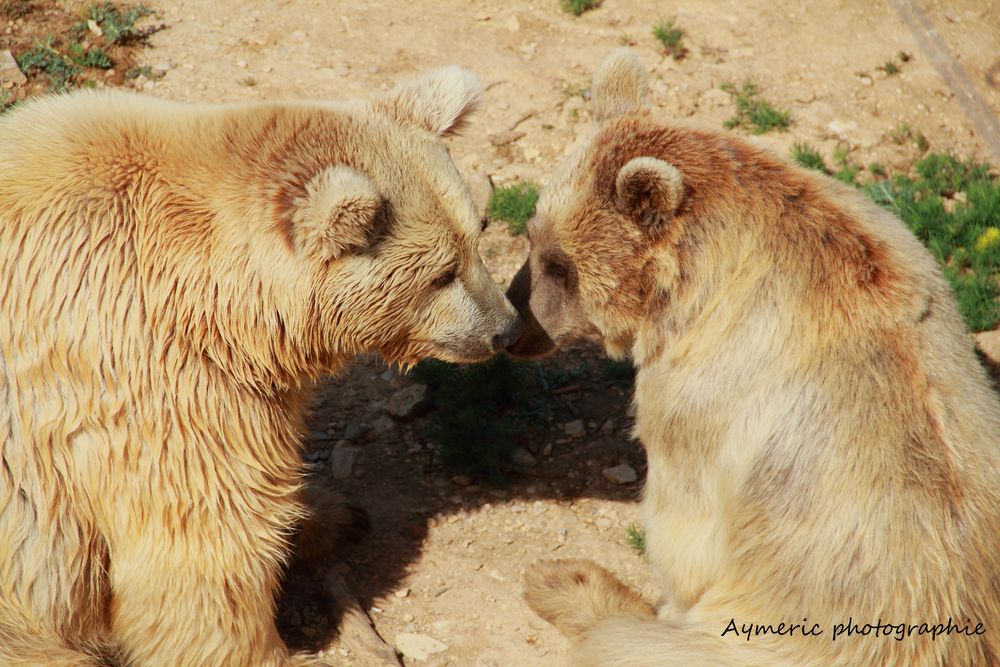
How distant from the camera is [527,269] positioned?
205 inches

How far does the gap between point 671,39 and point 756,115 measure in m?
1.08

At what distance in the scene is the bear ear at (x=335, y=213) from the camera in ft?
12.5

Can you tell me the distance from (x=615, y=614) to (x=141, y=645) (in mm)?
2104

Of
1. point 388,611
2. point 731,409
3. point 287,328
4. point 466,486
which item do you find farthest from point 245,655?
point 731,409

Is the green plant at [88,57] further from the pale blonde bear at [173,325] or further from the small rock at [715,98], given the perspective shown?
the small rock at [715,98]

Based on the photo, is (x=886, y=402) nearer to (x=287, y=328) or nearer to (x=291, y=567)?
(x=287, y=328)

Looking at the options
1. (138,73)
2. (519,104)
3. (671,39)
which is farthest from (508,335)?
(671,39)

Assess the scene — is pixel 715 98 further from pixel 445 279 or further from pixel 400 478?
pixel 445 279

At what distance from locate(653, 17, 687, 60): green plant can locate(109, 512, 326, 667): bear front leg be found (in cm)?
584

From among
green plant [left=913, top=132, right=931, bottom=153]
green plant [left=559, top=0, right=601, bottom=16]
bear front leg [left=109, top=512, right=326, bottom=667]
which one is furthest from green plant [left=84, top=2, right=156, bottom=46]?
green plant [left=913, top=132, right=931, bottom=153]

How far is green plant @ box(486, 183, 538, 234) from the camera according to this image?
7.27 m

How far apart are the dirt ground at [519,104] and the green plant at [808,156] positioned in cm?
20

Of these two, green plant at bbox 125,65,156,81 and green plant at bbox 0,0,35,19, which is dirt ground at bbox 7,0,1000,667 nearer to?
green plant at bbox 125,65,156,81

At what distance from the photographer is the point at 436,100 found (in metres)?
4.66
